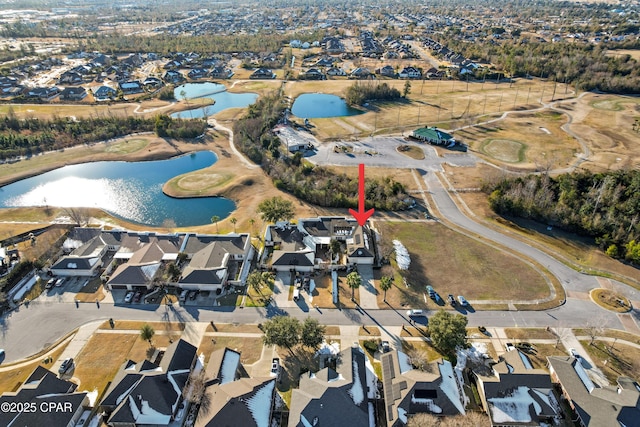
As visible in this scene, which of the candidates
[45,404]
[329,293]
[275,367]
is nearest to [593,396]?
[329,293]

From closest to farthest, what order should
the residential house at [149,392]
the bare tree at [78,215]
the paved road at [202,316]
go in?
the residential house at [149,392], the paved road at [202,316], the bare tree at [78,215]

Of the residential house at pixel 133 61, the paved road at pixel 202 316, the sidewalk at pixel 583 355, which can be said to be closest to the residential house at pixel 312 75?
the residential house at pixel 133 61

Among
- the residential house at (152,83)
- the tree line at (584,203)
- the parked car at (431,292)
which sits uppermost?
the residential house at (152,83)

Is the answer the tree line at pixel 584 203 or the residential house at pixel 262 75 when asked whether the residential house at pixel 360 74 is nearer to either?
the residential house at pixel 262 75

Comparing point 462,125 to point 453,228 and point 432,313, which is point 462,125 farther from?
point 432,313

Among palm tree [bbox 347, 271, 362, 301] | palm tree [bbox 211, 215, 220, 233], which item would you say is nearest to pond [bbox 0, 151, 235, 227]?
palm tree [bbox 211, 215, 220, 233]

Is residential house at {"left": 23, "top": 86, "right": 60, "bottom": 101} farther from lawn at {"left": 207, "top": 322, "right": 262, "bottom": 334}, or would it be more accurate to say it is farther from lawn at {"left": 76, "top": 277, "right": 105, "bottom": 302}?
lawn at {"left": 207, "top": 322, "right": 262, "bottom": 334}
